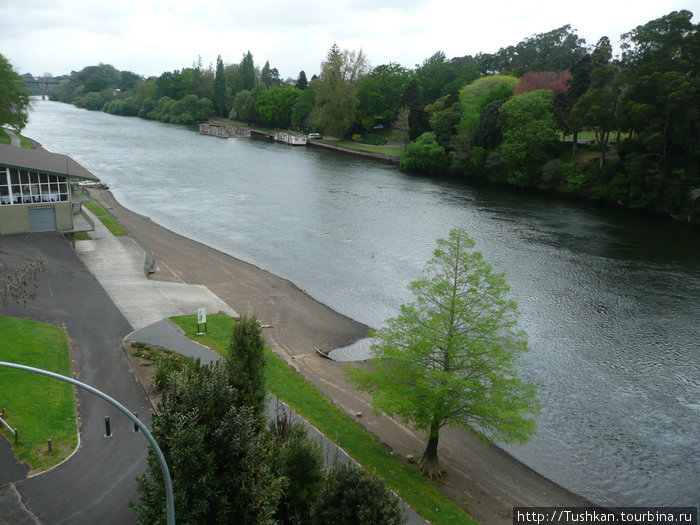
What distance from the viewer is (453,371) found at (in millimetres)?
20172

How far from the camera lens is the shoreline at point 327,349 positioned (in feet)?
66.6

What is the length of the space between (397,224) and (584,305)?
2688 centimetres

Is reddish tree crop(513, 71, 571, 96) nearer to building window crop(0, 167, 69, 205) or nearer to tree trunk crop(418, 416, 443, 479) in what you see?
building window crop(0, 167, 69, 205)

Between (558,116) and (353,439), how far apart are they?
74.2 m

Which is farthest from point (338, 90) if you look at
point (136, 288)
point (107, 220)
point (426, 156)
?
point (136, 288)

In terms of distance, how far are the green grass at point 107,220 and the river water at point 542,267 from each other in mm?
5801

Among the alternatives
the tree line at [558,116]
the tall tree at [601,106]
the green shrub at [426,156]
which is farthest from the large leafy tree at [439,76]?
the tall tree at [601,106]

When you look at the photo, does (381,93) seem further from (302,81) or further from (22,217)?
(22,217)

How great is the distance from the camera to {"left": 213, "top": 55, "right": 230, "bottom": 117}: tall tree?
179125 mm

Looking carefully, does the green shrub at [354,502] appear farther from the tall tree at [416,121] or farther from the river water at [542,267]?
the tall tree at [416,121]

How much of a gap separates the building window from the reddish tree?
7254 centimetres

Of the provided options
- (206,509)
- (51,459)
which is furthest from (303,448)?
(51,459)

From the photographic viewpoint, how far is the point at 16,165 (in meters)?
40.9

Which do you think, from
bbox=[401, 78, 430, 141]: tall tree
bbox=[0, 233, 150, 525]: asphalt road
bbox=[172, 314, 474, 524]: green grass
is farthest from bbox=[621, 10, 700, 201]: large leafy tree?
bbox=[0, 233, 150, 525]: asphalt road
